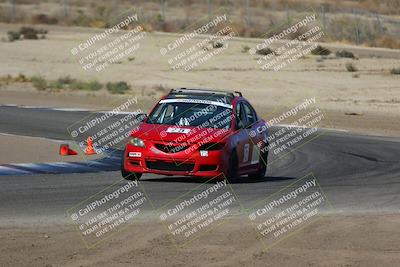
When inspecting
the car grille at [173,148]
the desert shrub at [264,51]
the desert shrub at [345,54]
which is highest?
the car grille at [173,148]

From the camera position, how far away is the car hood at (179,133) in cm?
1688

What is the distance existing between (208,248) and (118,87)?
29577mm

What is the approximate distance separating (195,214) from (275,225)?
1130mm

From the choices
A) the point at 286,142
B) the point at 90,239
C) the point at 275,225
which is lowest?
the point at 286,142

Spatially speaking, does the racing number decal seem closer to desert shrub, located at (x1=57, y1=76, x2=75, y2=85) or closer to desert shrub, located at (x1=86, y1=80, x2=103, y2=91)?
desert shrub, located at (x1=86, y1=80, x2=103, y2=91)

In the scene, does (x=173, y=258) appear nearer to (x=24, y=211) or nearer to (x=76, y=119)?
(x=24, y=211)

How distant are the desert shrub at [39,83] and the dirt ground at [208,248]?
28.8m

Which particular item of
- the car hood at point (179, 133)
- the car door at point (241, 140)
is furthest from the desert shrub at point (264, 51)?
the car hood at point (179, 133)

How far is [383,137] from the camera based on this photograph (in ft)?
96.6

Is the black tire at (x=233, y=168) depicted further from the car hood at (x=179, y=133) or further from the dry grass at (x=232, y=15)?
the dry grass at (x=232, y=15)

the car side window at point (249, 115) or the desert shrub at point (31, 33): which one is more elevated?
the desert shrub at point (31, 33)

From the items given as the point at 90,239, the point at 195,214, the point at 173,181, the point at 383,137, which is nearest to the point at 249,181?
the point at 173,181

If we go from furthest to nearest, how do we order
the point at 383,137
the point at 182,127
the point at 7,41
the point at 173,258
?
the point at 7,41, the point at 383,137, the point at 182,127, the point at 173,258

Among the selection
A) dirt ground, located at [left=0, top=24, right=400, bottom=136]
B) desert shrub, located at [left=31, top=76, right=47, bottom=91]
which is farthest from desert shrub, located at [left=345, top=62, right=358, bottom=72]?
desert shrub, located at [left=31, top=76, right=47, bottom=91]
